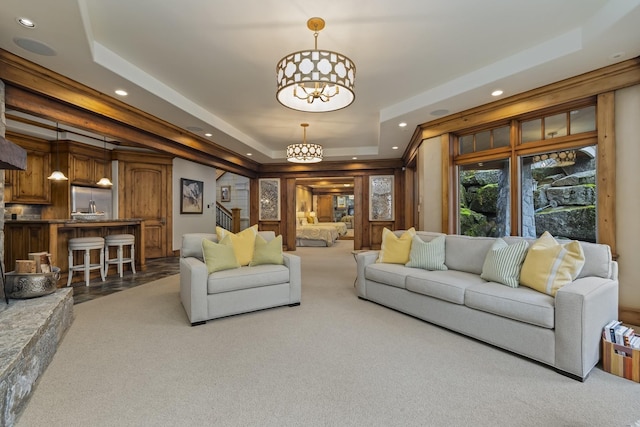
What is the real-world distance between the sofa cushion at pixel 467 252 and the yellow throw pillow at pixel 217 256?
245cm

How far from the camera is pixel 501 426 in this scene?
1.59m

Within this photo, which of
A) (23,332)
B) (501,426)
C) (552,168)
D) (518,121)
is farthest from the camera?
(518,121)

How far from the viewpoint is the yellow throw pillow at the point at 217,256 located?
331 centimetres

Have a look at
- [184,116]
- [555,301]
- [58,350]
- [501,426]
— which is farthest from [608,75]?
[58,350]

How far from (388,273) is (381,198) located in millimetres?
5299

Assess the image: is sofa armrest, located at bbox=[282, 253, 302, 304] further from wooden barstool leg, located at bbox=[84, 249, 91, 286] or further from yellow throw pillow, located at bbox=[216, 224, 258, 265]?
wooden barstool leg, located at bbox=[84, 249, 91, 286]

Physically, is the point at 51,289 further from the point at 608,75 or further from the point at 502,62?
the point at 608,75

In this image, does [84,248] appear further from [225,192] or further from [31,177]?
[225,192]

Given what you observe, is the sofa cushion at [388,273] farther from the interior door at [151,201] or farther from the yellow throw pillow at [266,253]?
the interior door at [151,201]

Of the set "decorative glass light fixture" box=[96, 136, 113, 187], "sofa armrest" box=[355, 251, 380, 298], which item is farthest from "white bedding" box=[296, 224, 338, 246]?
"sofa armrest" box=[355, 251, 380, 298]

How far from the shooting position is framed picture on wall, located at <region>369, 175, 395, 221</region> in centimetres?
853

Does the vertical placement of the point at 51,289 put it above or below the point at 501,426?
above

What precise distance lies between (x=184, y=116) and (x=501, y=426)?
4857 millimetres

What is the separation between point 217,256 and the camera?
3350 mm
